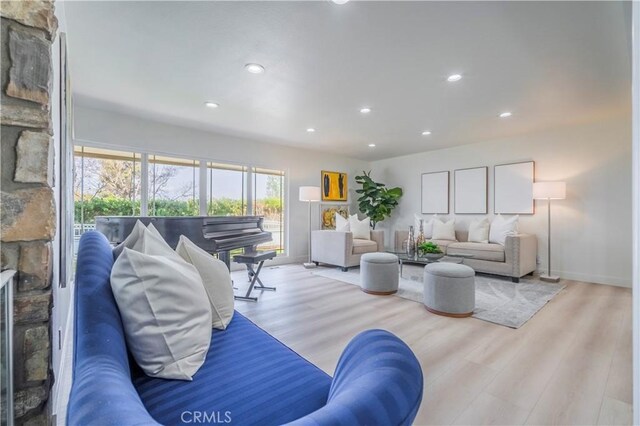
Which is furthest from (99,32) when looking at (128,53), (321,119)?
(321,119)

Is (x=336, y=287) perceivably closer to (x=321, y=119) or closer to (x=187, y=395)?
(x=321, y=119)

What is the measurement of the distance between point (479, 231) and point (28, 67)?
5428 mm

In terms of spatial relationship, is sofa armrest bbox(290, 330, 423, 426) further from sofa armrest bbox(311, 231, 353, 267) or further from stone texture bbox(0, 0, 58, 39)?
sofa armrest bbox(311, 231, 353, 267)

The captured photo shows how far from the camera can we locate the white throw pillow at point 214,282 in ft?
4.51

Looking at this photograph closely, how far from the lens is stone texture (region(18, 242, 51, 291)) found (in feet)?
2.40

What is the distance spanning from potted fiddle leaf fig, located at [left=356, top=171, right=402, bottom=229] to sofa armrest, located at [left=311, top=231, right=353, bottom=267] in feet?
5.01

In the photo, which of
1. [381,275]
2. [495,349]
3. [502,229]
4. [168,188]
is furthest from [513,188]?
[168,188]

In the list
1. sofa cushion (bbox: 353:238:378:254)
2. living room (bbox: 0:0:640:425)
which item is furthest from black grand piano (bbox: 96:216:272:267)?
sofa cushion (bbox: 353:238:378:254)

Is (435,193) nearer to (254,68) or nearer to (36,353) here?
(254,68)

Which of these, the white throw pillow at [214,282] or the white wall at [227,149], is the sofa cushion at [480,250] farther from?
the white throw pillow at [214,282]

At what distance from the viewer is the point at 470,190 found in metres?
5.37

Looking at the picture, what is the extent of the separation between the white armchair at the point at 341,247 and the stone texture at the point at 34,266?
4.23 meters

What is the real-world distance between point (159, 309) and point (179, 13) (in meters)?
1.93

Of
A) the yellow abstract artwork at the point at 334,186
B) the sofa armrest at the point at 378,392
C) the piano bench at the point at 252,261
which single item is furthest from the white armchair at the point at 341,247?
the sofa armrest at the point at 378,392
